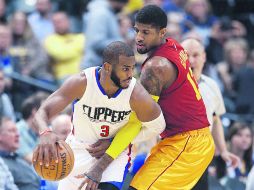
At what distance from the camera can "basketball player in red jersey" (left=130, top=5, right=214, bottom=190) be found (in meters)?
6.77

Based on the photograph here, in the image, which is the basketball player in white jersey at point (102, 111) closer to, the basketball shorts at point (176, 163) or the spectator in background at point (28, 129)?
the basketball shorts at point (176, 163)

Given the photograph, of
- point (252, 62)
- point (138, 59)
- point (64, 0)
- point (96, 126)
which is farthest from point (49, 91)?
point (96, 126)

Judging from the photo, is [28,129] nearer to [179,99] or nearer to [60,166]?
[179,99]

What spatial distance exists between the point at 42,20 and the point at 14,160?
4.11 metres

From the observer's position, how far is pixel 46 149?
620cm

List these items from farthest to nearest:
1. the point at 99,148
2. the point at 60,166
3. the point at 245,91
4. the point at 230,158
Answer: the point at 245,91 < the point at 230,158 < the point at 99,148 < the point at 60,166

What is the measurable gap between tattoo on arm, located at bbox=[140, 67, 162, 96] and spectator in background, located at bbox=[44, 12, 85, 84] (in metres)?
5.17

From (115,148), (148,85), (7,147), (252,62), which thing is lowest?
(252,62)

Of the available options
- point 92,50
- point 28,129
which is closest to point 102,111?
point 28,129

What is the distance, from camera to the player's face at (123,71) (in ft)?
21.4

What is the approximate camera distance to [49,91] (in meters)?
11.6

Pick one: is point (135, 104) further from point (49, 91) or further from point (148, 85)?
point (49, 91)

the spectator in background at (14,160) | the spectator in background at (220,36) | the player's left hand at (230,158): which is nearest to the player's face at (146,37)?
the player's left hand at (230,158)

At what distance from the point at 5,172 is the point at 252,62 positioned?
5.41 meters
